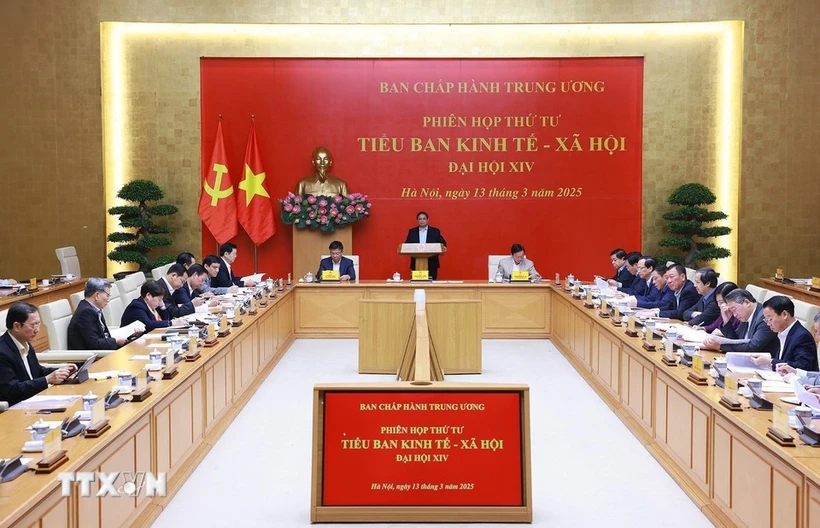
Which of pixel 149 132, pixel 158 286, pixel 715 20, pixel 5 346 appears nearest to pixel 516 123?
pixel 715 20

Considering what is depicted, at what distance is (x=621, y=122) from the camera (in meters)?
12.6

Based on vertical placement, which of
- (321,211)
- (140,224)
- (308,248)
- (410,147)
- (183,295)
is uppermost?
(410,147)

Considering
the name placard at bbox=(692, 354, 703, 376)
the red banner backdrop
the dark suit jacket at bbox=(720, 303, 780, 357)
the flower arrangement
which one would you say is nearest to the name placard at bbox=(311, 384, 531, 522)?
the name placard at bbox=(692, 354, 703, 376)

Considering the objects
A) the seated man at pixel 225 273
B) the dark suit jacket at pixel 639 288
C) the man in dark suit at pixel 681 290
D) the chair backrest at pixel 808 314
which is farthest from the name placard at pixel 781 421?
the seated man at pixel 225 273

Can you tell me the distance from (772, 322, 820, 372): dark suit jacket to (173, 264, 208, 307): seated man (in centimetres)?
515

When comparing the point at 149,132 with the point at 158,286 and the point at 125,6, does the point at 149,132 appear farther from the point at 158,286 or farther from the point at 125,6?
the point at 158,286

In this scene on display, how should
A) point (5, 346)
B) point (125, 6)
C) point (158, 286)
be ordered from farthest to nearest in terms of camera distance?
point (125, 6) < point (158, 286) < point (5, 346)

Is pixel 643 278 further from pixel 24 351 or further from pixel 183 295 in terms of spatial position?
pixel 24 351

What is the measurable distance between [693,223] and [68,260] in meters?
7.99

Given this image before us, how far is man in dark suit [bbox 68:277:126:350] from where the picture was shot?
6509 mm

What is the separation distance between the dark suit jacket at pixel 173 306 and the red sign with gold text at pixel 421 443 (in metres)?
4.08

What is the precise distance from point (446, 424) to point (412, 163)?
8686 mm

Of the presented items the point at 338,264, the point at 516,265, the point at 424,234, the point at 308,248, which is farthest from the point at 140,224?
the point at 516,265

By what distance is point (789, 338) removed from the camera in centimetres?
539
